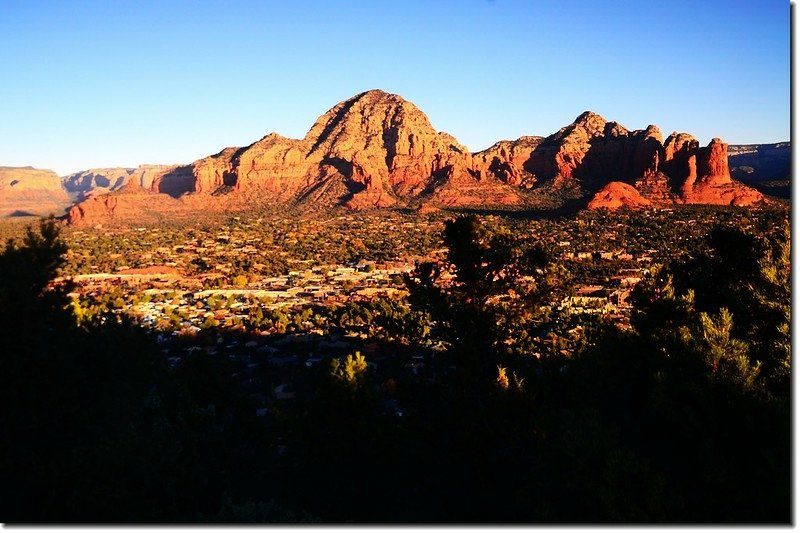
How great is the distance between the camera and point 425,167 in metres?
122

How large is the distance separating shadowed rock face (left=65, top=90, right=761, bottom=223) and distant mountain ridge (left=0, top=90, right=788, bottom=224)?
0.80 ft

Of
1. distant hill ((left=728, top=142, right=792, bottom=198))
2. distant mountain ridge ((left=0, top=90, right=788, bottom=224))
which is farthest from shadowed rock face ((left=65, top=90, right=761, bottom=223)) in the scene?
distant hill ((left=728, top=142, right=792, bottom=198))

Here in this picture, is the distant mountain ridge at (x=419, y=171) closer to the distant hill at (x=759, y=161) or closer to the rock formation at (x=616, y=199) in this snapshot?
the rock formation at (x=616, y=199)

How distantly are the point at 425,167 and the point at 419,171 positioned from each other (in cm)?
194

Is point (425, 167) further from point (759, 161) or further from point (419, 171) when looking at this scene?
point (759, 161)

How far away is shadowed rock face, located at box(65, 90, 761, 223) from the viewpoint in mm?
92375

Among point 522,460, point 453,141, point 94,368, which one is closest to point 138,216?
point 453,141

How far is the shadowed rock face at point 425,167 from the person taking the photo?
9238 cm

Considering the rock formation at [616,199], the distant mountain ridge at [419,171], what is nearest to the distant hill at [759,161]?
the distant mountain ridge at [419,171]

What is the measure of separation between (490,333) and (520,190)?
9655 cm

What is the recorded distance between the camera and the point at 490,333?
12266mm

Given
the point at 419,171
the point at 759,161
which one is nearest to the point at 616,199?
the point at 419,171

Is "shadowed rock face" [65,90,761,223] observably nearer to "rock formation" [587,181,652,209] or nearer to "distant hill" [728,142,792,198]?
"rock formation" [587,181,652,209]

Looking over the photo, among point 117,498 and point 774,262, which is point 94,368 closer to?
point 117,498
